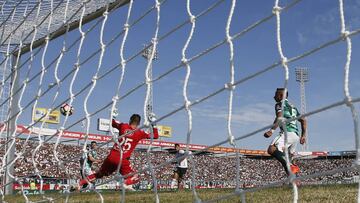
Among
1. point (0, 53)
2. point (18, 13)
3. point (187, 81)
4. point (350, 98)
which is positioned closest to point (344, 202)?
point (187, 81)

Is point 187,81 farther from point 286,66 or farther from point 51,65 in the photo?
point 51,65

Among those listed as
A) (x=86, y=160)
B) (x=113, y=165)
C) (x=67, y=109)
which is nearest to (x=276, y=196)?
(x=86, y=160)

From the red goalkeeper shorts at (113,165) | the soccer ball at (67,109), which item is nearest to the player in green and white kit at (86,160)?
the red goalkeeper shorts at (113,165)

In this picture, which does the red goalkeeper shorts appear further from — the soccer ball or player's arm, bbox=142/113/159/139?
the soccer ball

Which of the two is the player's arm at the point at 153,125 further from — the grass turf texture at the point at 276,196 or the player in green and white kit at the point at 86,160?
the grass turf texture at the point at 276,196

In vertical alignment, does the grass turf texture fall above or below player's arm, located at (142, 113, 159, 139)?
below

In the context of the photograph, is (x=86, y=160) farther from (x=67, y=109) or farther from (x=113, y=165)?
(x=113, y=165)

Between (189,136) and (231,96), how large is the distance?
0.32m

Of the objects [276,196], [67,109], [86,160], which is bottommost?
[276,196]

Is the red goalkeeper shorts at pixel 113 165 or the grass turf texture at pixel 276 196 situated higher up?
the red goalkeeper shorts at pixel 113 165

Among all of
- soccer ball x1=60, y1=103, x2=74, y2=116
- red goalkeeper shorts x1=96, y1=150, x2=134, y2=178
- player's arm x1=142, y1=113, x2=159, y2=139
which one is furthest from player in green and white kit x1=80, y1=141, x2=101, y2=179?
player's arm x1=142, y1=113, x2=159, y2=139

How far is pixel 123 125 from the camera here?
244 inches

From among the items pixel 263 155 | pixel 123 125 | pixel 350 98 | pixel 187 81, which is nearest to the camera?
pixel 350 98

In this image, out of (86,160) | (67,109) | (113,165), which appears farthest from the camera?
(113,165)
